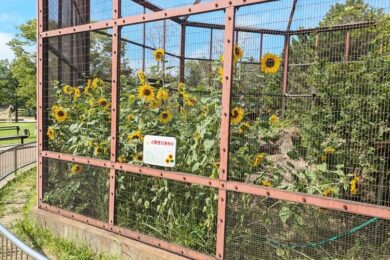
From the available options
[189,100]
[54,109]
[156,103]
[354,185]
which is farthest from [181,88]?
[354,185]

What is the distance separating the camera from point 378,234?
119 inches

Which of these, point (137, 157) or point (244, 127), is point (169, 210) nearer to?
point (137, 157)

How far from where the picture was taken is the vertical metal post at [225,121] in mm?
2982

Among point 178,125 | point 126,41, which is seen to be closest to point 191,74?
point 178,125

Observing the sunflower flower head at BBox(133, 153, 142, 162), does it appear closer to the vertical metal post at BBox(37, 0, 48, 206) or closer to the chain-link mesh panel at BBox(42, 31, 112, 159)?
the chain-link mesh panel at BBox(42, 31, 112, 159)

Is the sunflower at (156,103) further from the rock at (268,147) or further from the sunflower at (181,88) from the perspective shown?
the rock at (268,147)

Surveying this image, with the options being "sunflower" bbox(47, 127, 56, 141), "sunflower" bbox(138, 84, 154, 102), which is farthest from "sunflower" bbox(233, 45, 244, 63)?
"sunflower" bbox(47, 127, 56, 141)

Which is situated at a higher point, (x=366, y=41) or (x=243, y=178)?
(x=366, y=41)

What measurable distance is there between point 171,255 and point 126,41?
2008 millimetres

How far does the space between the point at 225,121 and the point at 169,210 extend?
1.03m

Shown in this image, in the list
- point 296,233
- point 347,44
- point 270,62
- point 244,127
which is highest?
point 347,44

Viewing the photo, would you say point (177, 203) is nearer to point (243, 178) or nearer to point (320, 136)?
point (243, 178)

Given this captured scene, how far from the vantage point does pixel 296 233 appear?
3113 mm

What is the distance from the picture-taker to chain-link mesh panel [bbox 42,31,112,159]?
4.25m
